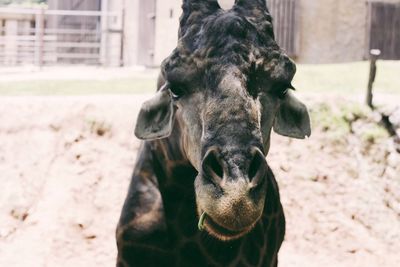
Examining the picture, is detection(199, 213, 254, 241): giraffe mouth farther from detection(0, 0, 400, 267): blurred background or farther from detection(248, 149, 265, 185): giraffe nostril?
detection(0, 0, 400, 267): blurred background

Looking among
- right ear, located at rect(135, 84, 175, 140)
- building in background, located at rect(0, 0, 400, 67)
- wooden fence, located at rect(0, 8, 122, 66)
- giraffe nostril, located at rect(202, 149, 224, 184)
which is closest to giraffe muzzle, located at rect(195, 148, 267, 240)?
giraffe nostril, located at rect(202, 149, 224, 184)

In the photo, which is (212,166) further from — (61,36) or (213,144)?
(61,36)

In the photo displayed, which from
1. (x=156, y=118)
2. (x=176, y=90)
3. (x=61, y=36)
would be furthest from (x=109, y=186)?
(x=61, y=36)

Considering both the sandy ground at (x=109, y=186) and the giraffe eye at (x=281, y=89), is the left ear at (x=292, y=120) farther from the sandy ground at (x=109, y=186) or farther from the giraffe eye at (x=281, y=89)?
the sandy ground at (x=109, y=186)

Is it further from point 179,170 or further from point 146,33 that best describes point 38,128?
point 146,33

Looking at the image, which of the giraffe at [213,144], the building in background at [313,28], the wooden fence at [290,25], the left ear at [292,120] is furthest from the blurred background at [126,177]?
the building in background at [313,28]

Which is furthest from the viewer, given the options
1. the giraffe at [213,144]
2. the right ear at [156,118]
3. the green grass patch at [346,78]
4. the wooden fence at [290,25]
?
the wooden fence at [290,25]

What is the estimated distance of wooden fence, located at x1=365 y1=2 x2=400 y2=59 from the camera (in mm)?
18219

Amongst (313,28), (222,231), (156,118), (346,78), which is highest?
(313,28)

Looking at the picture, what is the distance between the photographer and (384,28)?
60.6ft

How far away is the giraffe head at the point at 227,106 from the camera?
3379mm

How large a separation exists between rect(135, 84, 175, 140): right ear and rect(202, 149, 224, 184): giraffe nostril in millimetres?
953

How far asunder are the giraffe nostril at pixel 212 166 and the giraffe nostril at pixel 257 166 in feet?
0.44

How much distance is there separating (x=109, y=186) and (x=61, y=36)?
16.3 metres
